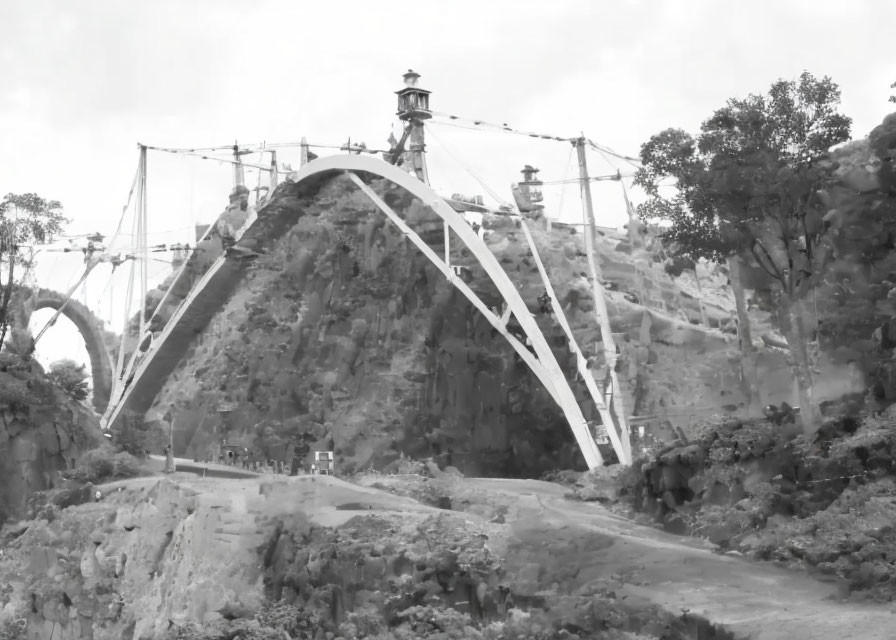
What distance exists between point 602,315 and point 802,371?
14246 millimetres

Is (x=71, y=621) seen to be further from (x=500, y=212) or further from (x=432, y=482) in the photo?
(x=500, y=212)

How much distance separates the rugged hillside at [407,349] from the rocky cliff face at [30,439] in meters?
12.9

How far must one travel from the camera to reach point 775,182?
29031mm

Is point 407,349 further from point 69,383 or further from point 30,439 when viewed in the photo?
point 30,439

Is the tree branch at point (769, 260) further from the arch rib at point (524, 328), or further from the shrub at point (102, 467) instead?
the shrub at point (102, 467)

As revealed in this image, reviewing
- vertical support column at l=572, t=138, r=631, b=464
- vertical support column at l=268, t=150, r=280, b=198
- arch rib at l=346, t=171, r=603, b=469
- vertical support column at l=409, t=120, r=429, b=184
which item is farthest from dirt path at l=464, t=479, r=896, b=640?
vertical support column at l=268, t=150, r=280, b=198

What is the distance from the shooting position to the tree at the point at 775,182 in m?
29.1

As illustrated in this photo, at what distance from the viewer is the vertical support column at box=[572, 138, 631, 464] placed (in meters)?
40.8

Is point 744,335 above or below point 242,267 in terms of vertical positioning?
below

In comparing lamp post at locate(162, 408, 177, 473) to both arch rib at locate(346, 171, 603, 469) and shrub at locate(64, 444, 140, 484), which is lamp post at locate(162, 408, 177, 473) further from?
arch rib at locate(346, 171, 603, 469)

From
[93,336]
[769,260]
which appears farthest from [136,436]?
[769,260]

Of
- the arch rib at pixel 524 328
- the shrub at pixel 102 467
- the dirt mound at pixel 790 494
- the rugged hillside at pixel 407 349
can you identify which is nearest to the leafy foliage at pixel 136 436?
the rugged hillside at pixel 407 349

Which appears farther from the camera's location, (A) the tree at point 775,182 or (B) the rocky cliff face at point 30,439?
(B) the rocky cliff face at point 30,439

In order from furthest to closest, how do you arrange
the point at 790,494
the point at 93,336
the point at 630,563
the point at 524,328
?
1. the point at 93,336
2. the point at 524,328
3. the point at 790,494
4. the point at 630,563
